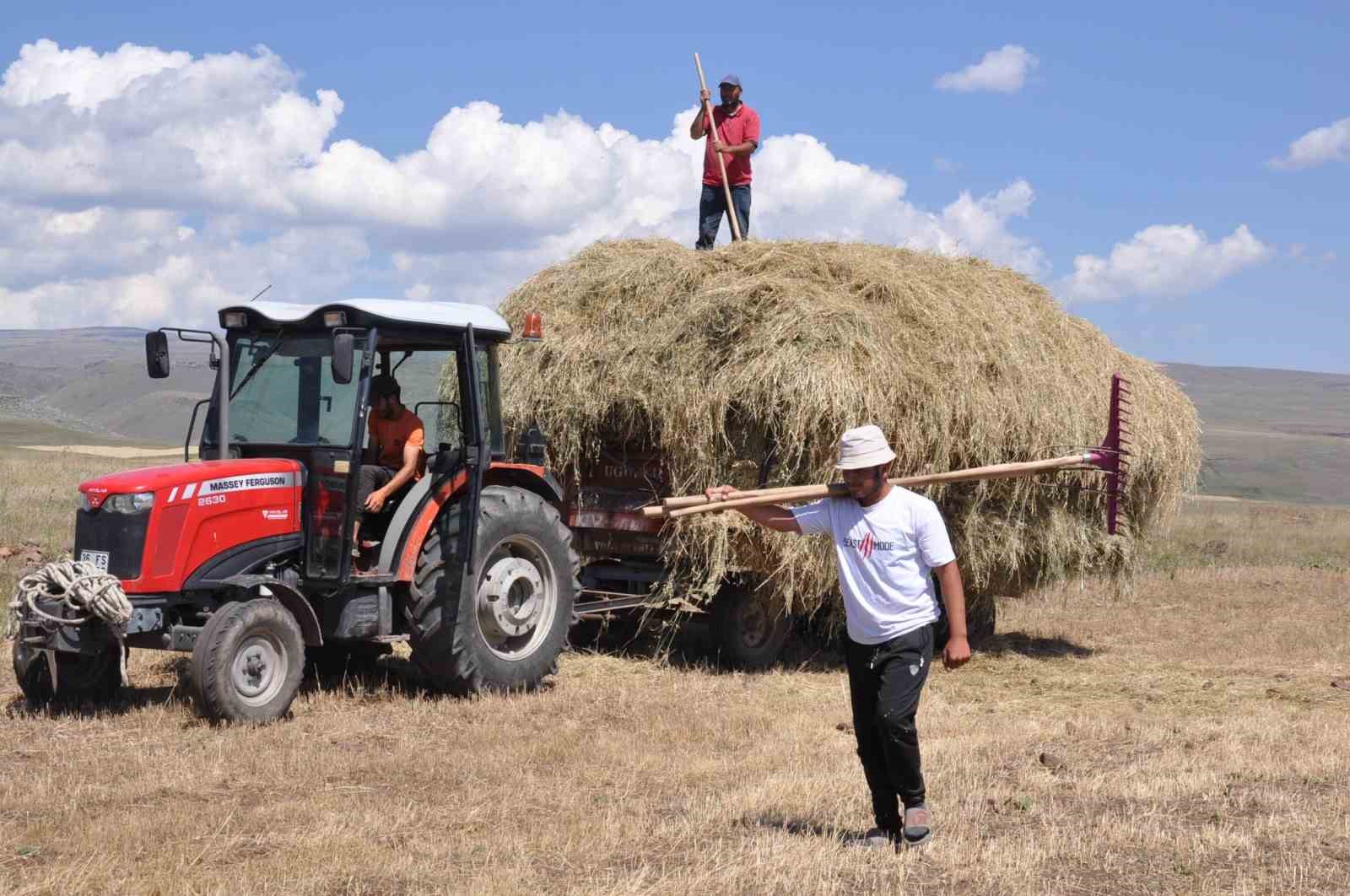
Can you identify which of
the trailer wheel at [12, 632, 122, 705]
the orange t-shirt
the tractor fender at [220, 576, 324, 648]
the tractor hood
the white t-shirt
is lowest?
the trailer wheel at [12, 632, 122, 705]

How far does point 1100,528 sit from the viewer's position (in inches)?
431

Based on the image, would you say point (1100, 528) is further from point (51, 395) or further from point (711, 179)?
point (51, 395)

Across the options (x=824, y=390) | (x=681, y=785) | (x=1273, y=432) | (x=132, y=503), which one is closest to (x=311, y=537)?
→ (x=132, y=503)

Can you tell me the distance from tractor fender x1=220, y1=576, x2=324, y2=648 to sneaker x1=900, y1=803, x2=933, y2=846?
12.5ft

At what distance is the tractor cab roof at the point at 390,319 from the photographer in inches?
335

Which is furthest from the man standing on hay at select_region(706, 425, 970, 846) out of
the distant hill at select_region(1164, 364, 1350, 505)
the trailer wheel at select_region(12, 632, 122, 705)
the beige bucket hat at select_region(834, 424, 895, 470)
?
the distant hill at select_region(1164, 364, 1350, 505)

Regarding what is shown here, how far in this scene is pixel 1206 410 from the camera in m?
137

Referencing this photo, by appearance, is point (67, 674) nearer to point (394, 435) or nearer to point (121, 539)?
point (121, 539)

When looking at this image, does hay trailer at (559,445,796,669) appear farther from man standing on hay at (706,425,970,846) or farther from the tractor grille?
man standing on hay at (706,425,970,846)

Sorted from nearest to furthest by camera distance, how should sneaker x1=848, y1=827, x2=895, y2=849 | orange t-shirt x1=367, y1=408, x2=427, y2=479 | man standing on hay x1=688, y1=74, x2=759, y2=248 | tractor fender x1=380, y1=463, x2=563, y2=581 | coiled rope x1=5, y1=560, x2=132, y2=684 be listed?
sneaker x1=848, y1=827, x2=895, y2=849 < coiled rope x1=5, y1=560, x2=132, y2=684 < tractor fender x1=380, y1=463, x2=563, y2=581 < orange t-shirt x1=367, y1=408, x2=427, y2=479 < man standing on hay x1=688, y1=74, x2=759, y2=248

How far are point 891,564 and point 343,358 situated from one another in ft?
11.2

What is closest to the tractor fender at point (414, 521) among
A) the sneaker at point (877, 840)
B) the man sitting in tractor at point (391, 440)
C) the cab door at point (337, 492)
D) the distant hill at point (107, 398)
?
the man sitting in tractor at point (391, 440)

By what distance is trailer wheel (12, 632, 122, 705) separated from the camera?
8.01 metres

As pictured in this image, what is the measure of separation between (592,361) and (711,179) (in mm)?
2829
